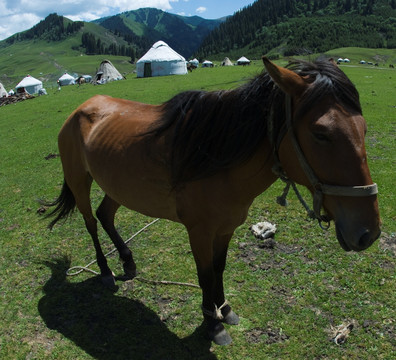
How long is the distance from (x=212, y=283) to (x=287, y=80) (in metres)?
2.03

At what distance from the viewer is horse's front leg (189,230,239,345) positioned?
9.41 feet

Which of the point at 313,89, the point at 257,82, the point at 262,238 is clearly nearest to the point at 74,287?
the point at 262,238

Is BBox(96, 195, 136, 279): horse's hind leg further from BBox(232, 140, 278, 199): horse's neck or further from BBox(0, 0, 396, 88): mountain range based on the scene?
BBox(0, 0, 396, 88): mountain range

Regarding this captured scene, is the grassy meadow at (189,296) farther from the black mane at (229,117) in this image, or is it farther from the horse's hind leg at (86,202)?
the black mane at (229,117)

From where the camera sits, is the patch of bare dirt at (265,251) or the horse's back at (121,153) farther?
the patch of bare dirt at (265,251)

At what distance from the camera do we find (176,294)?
152 inches

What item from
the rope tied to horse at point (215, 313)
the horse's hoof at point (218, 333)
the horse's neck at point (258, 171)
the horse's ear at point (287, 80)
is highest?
the horse's ear at point (287, 80)

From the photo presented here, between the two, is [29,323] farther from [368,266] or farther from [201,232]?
[368,266]

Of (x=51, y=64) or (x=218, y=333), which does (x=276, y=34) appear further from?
(x=218, y=333)

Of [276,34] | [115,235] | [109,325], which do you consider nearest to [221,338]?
[109,325]

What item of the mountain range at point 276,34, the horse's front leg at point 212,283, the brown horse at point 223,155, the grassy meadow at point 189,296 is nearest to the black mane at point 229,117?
the brown horse at point 223,155

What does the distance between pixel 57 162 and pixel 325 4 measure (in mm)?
186537

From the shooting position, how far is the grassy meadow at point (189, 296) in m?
3.15

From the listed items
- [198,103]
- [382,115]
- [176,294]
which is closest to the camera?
[198,103]
